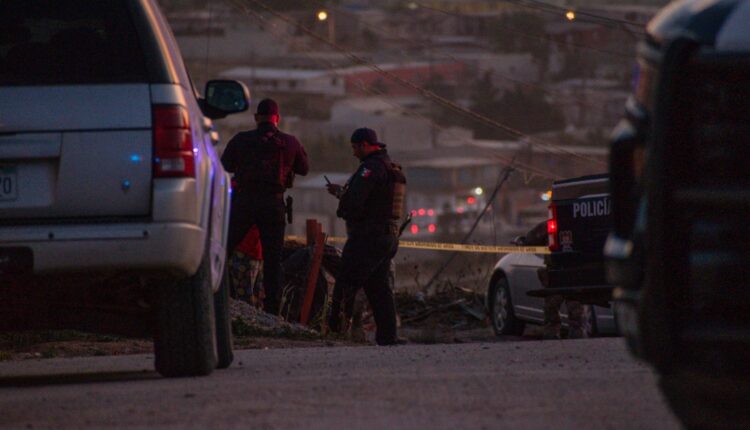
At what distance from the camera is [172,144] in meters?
7.70

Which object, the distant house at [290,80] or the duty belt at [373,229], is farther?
the distant house at [290,80]

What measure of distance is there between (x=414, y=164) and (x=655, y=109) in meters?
62.9

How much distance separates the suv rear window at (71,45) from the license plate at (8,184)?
18.5 inches

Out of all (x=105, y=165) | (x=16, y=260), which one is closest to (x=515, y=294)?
(x=105, y=165)

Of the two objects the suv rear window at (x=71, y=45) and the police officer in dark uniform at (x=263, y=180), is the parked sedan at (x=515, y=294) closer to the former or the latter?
the police officer in dark uniform at (x=263, y=180)

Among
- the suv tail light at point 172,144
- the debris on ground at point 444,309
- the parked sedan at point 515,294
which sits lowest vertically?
the debris on ground at point 444,309

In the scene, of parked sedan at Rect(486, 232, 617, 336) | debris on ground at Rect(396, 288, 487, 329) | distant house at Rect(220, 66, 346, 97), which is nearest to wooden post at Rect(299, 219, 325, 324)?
parked sedan at Rect(486, 232, 617, 336)

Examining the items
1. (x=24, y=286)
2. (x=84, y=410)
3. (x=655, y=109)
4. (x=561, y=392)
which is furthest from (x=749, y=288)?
(x=24, y=286)

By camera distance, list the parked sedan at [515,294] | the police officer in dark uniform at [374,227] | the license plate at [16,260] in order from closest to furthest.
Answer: the license plate at [16,260] → the police officer in dark uniform at [374,227] → the parked sedan at [515,294]

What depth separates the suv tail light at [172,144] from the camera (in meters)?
7.66

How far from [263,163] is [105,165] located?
6840 millimetres

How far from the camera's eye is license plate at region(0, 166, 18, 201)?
24.8 ft

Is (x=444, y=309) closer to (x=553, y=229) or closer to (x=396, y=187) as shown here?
(x=553, y=229)

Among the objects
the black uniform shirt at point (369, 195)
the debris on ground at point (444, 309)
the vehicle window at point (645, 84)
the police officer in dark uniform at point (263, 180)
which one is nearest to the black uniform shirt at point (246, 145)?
the police officer in dark uniform at point (263, 180)
